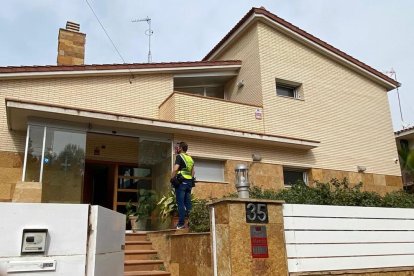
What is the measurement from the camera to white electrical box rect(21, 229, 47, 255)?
2.62 metres

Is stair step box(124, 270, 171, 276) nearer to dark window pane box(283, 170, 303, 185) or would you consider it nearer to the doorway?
the doorway

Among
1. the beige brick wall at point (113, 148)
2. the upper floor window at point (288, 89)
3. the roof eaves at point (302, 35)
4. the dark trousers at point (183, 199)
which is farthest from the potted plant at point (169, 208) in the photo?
the roof eaves at point (302, 35)

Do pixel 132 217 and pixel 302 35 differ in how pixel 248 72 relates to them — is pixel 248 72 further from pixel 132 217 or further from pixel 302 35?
pixel 132 217

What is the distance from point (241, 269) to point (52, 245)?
3048 millimetres

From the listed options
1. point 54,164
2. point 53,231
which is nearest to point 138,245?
point 54,164

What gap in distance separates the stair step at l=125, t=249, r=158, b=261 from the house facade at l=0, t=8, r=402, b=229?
242 cm

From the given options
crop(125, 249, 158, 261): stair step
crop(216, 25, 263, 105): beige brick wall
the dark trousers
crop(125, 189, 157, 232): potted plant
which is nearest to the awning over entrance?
crop(125, 189, 157, 232): potted plant

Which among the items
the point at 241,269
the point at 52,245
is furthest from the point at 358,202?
the point at 52,245

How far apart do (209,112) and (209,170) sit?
1882 millimetres

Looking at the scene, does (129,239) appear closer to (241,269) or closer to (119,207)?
(119,207)

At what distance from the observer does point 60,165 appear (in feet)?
30.5

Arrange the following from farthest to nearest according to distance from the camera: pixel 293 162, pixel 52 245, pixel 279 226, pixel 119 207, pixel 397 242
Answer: pixel 293 162, pixel 119 207, pixel 397 242, pixel 279 226, pixel 52 245

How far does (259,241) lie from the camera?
541cm

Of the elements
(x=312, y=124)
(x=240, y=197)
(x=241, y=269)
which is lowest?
(x=241, y=269)
